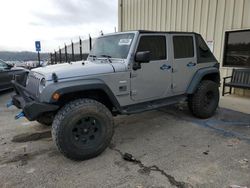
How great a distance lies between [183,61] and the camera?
434 cm

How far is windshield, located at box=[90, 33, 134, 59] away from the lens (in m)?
3.70

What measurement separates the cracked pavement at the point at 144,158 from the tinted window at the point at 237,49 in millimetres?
2711

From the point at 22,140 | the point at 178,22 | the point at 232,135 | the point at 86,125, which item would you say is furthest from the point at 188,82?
the point at 178,22

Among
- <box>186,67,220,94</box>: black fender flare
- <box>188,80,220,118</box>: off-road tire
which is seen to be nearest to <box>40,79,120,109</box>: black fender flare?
<box>186,67,220,94</box>: black fender flare

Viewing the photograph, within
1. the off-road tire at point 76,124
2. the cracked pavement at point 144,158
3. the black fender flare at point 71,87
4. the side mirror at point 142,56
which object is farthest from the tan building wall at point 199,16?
the off-road tire at point 76,124

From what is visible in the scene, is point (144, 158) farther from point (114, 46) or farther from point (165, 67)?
point (114, 46)

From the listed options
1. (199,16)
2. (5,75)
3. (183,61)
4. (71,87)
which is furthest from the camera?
(5,75)

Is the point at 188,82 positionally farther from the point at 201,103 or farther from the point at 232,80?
the point at 232,80

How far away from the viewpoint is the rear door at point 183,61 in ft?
13.9

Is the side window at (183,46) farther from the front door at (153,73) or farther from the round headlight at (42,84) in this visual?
→ the round headlight at (42,84)

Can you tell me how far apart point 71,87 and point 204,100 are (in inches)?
122

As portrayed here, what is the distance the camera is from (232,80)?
6.64 metres

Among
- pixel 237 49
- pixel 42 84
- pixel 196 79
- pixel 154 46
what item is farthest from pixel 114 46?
pixel 237 49

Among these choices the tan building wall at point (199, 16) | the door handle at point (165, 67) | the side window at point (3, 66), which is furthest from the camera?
the side window at point (3, 66)
